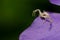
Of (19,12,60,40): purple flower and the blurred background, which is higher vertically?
the blurred background

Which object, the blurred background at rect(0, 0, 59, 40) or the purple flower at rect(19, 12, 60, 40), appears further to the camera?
the blurred background at rect(0, 0, 59, 40)

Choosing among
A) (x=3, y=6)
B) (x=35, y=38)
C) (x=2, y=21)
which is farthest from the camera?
(x=2, y=21)

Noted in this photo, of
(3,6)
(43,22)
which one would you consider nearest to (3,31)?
(3,6)

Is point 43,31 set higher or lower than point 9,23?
lower

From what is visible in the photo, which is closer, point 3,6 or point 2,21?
point 3,6

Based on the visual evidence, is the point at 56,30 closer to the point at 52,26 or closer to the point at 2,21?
the point at 52,26

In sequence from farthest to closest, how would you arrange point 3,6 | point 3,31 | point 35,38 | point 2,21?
point 3,31
point 2,21
point 3,6
point 35,38
